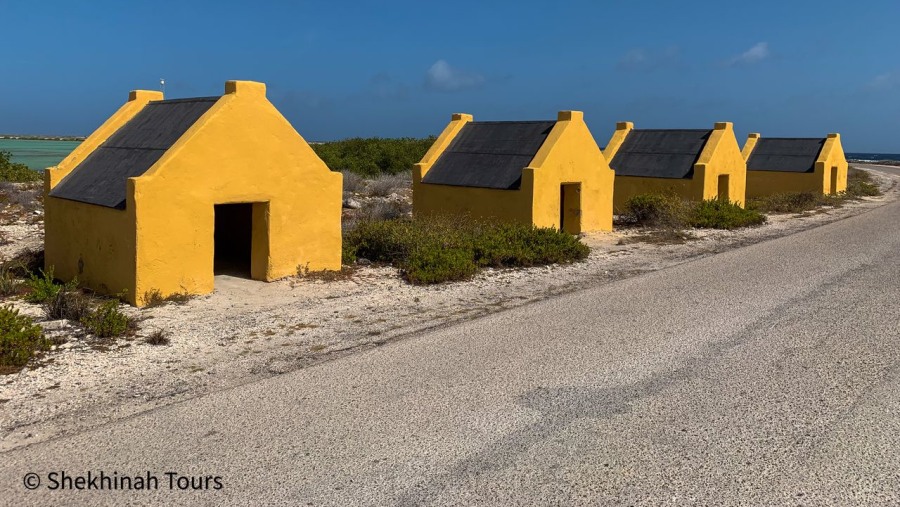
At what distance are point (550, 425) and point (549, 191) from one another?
11285 mm

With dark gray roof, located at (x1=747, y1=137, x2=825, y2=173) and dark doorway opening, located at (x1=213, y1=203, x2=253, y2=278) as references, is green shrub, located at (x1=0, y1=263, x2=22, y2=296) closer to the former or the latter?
dark doorway opening, located at (x1=213, y1=203, x2=253, y2=278)

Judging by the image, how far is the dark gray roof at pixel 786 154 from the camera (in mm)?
32562

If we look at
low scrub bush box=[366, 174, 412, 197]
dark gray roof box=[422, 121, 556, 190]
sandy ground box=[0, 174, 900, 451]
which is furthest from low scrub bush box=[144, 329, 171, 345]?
low scrub bush box=[366, 174, 412, 197]

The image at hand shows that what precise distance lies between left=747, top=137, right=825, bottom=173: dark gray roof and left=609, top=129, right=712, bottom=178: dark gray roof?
384 inches

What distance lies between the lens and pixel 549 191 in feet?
54.3

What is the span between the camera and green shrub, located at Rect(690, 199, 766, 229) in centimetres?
2053

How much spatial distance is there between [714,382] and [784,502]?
7.52ft

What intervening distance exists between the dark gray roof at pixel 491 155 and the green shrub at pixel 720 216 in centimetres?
588

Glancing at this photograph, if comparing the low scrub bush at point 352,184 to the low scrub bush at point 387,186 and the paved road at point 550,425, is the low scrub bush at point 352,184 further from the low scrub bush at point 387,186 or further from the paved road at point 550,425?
the paved road at point 550,425

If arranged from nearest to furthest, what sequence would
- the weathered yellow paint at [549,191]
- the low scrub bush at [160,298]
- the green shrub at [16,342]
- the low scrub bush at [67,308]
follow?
1. the green shrub at [16,342]
2. the low scrub bush at [67,308]
3. the low scrub bush at [160,298]
4. the weathered yellow paint at [549,191]

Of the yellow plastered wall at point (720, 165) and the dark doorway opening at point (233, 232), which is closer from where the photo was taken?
the dark doorway opening at point (233, 232)

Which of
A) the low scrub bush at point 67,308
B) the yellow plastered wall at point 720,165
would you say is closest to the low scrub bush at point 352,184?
the yellow plastered wall at point 720,165

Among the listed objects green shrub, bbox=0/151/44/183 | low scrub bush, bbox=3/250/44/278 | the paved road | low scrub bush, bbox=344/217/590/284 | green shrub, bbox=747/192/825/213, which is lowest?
the paved road

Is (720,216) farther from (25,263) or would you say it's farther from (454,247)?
(25,263)
